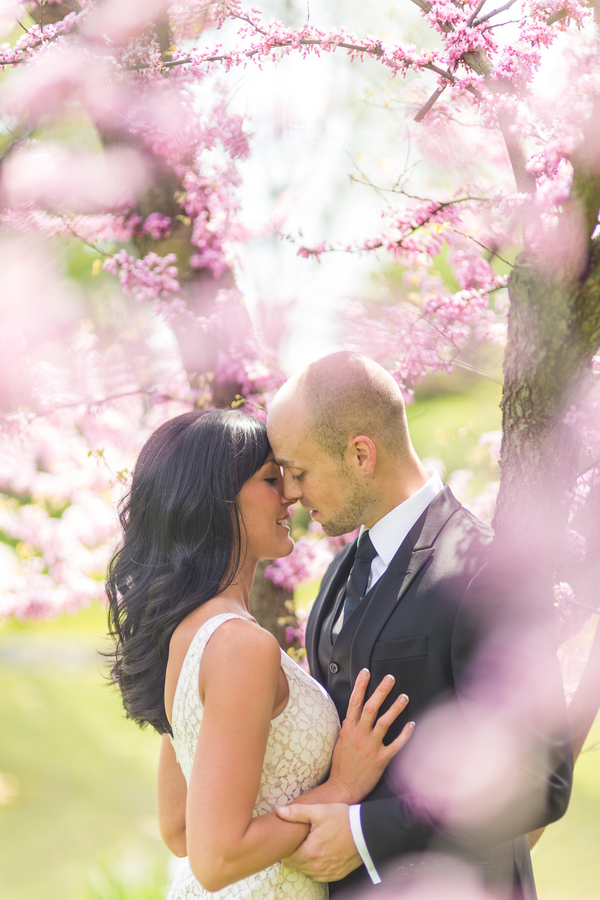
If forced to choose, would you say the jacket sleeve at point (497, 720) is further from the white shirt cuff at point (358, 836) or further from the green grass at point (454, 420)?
the green grass at point (454, 420)

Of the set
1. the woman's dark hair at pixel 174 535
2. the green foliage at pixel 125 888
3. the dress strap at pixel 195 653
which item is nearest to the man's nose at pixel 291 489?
the woman's dark hair at pixel 174 535

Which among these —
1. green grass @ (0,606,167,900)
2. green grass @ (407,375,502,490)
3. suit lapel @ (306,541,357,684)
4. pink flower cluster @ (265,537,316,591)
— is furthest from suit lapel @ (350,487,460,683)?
green grass @ (407,375,502,490)

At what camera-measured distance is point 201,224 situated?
126 inches

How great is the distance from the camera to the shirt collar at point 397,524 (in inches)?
76.2

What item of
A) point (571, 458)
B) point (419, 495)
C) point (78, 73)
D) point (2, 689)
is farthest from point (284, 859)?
point (2, 689)

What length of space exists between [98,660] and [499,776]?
33.1 feet

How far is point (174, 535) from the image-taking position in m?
1.86

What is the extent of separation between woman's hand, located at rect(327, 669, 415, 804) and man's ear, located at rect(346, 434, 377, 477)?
560 millimetres

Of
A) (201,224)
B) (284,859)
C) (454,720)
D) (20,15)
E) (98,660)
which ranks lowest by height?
(98,660)

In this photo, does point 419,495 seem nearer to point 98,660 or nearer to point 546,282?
point 546,282

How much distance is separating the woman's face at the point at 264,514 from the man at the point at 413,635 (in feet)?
0.17

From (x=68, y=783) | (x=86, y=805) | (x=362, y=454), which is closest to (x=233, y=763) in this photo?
(x=362, y=454)

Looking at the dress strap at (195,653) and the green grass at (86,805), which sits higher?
the dress strap at (195,653)

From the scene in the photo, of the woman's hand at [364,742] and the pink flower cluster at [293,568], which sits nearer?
the woman's hand at [364,742]
